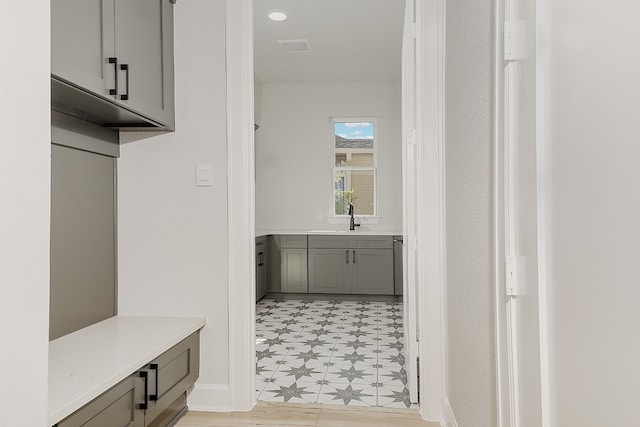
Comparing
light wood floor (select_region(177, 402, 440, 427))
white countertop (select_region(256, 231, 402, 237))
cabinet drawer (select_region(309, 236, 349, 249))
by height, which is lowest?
light wood floor (select_region(177, 402, 440, 427))

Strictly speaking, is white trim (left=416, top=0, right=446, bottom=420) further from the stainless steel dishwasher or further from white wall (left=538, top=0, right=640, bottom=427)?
the stainless steel dishwasher

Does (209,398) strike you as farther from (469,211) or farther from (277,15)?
(277,15)

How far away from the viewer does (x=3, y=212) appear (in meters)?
0.90

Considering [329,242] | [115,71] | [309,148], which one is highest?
[309,148]

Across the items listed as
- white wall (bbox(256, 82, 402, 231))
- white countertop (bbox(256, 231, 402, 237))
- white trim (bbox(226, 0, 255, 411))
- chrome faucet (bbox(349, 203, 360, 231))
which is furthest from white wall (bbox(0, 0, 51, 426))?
white wall (bbox(256, 82, 402, 231))

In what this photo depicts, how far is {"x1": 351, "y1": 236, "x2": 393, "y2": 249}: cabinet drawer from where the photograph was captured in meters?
5.77

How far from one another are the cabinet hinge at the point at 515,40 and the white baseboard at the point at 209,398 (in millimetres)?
2130

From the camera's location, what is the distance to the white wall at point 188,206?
8.45ft

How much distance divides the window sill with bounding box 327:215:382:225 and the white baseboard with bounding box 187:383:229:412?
155 inches

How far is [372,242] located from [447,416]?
3.53m

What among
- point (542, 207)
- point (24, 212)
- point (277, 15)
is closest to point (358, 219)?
point (277, 15)

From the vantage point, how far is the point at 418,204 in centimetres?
254

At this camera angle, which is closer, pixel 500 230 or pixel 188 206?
pixel 500 230

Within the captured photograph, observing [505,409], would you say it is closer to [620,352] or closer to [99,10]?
[620,352]
